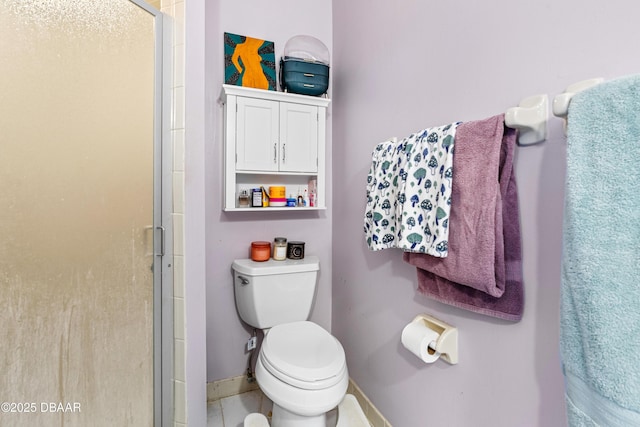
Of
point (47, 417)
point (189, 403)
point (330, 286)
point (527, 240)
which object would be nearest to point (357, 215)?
point (330, 286)

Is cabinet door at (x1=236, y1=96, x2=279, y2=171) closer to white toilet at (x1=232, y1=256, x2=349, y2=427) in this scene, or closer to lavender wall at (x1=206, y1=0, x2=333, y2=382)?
lavender wall at (x1=206, y1=0, x2=333, y2=382)

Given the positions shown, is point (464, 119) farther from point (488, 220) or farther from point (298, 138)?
point (298, 138)

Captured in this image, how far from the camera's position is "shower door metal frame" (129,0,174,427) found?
1103mm

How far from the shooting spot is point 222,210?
1586 mm

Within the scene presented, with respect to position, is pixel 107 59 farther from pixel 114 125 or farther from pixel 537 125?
pixel 537 125

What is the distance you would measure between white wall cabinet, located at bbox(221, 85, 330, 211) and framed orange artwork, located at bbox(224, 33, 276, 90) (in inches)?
6.3

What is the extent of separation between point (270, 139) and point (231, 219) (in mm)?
483

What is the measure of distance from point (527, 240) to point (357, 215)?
84 centimetres

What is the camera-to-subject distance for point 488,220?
0.73m

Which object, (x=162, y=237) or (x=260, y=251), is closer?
(x=162, y=237)

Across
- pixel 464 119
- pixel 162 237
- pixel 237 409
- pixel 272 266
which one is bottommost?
pixel 237 409

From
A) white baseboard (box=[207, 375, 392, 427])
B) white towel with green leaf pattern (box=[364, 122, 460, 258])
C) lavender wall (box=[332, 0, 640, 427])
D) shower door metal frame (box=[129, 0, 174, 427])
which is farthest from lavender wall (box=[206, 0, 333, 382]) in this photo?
white towel with green leaf pattern (box=[364, 122, 460, 258])

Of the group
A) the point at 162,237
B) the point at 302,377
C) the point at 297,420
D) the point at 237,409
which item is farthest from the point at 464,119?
the point at 237,409

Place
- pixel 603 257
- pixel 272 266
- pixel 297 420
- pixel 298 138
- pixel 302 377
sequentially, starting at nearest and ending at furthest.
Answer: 1. pixel 603 257
2. pixel 302 377
3. pixel 297 420
4. pixel 272 266
5. pixel 298 138
